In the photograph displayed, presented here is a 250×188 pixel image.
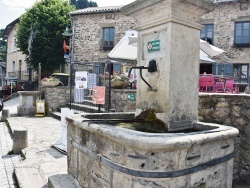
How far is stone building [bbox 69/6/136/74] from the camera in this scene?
54.4 ft

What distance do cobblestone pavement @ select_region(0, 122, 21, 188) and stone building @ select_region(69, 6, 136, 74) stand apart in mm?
10937

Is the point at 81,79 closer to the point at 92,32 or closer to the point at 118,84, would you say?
the point at 118,84

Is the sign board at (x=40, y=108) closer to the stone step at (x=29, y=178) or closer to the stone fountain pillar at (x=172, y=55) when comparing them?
the stone step at (x=29, y=178)

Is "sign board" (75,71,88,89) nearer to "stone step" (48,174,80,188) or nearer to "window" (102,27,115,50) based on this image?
"stone step" (48,174,80,188)

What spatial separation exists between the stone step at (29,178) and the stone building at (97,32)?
12.9 meters

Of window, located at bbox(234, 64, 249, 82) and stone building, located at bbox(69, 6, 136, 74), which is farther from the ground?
stone building, located at bbox(69, 6, 136, 74)

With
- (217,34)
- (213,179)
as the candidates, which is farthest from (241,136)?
(217,34)

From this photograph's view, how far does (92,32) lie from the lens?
56.6ft

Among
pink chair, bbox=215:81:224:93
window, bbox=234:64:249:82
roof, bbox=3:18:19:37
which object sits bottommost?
pink chair, bbox=215:81:224:93

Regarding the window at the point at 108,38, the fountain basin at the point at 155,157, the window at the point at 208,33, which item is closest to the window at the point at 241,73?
the window at the point at 208,33

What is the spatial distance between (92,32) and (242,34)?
382 inches

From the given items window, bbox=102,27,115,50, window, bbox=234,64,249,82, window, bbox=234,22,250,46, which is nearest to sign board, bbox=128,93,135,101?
window, bbox=234,64,249,82

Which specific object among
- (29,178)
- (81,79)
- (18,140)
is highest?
(81,79)

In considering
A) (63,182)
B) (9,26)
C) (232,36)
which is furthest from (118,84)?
(9,26)
